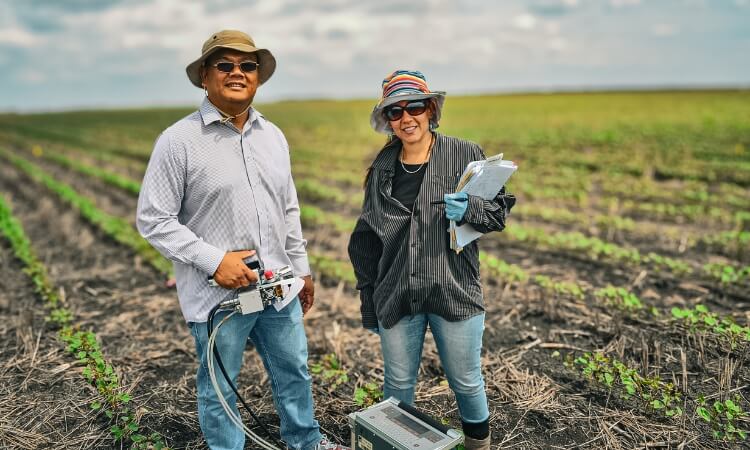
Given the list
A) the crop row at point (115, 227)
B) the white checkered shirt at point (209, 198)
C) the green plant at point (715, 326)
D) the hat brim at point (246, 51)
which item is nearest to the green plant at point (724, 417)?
the green plant at point (715, 326)

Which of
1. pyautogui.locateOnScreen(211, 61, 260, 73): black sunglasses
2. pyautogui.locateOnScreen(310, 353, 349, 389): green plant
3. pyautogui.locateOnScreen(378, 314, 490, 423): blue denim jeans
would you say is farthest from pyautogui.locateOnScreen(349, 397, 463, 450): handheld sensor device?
pyautogui.locateOnScreen(211, 61, 260, 73): black sunglasses

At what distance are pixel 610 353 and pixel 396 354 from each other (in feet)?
7.98

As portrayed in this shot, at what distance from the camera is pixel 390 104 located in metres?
2.94

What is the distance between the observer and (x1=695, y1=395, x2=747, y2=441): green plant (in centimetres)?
357

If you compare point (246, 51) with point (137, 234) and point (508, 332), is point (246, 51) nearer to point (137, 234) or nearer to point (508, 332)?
point (508, 332)

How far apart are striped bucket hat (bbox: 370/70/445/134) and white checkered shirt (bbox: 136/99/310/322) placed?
2.18ft

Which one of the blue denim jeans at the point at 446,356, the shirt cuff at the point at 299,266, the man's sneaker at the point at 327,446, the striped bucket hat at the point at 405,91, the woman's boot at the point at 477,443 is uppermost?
the striped bucket hat at the point at 405,91

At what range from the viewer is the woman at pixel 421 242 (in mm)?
2910

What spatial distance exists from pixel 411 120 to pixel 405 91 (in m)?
0.15

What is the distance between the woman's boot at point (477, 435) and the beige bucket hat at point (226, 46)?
2.26m

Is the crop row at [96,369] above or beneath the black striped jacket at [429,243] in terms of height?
beneath

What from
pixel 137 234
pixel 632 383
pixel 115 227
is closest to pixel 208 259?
pixel 632 383

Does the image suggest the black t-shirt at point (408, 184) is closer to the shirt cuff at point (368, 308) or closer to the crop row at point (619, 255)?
the shirt cuff at point (368, 308)

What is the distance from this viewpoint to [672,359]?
452 centimetres
